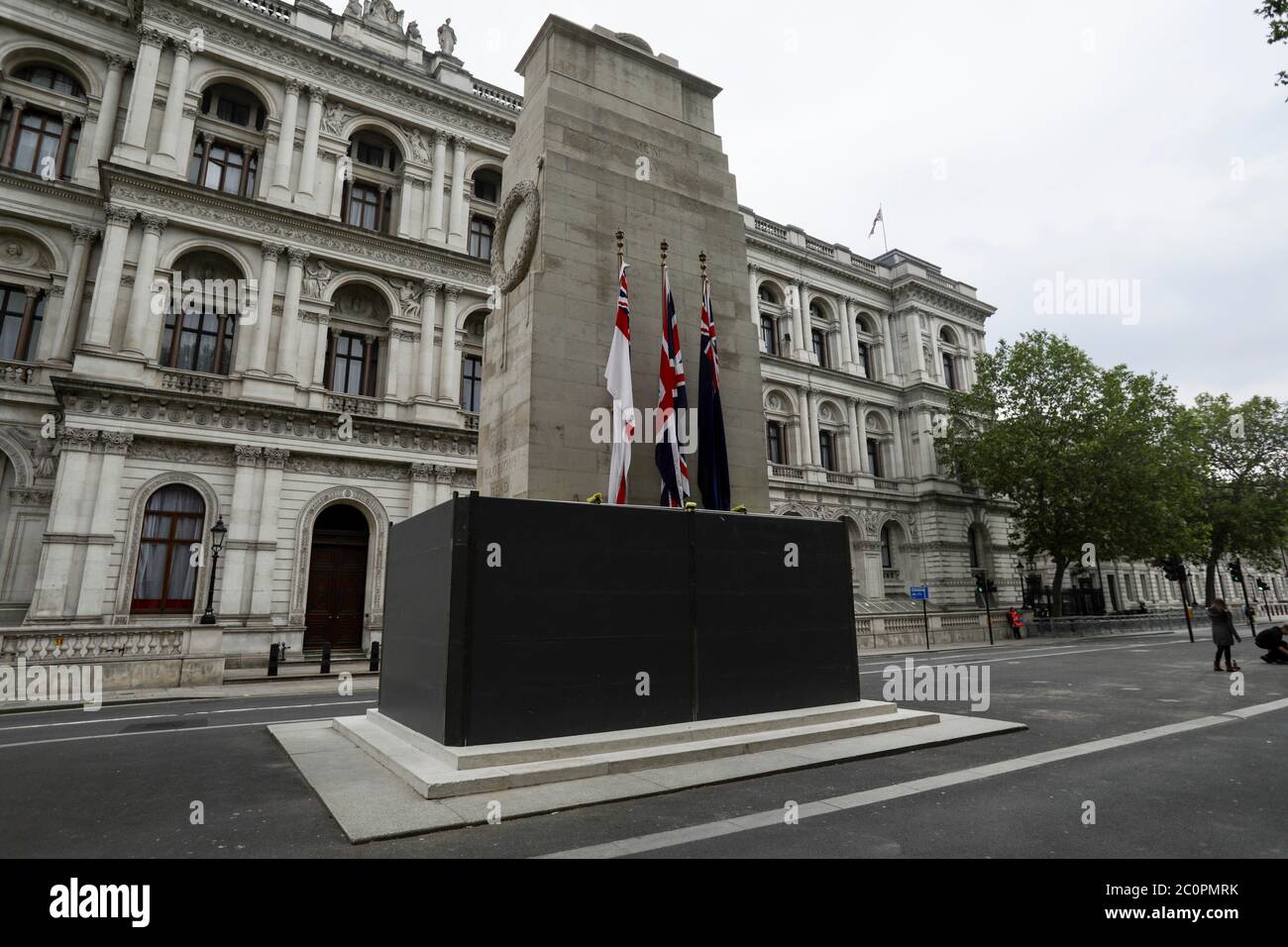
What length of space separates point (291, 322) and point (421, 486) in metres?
8.09

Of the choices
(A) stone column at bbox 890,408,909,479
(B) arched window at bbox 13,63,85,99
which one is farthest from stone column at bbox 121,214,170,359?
(A) stone column at bbox 890,408,909,479

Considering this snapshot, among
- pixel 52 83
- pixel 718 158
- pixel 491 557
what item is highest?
pixel 52 83

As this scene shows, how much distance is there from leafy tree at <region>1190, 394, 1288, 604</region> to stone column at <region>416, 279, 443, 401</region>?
170 ft

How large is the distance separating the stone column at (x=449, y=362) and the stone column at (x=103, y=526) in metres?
10.9

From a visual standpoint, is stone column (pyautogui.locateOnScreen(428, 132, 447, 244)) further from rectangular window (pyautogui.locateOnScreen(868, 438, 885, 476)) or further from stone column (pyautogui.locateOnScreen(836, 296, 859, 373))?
rectangular window (pyautogui.locateOnScreen(868, 438, 885, 476))

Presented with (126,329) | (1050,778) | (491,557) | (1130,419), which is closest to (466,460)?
(126,329)

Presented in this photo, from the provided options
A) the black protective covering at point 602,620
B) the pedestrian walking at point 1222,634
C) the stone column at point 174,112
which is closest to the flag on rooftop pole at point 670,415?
the black protective covering at point 602,620

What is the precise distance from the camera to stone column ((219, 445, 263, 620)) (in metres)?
22.5

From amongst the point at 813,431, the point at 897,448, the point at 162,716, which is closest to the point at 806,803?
the point at 162,716

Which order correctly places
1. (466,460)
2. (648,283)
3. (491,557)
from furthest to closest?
(466,460) < (648,283) < (491,557)

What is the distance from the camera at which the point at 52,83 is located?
84.8ft

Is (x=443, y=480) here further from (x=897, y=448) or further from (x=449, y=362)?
(x=897, y=448)
